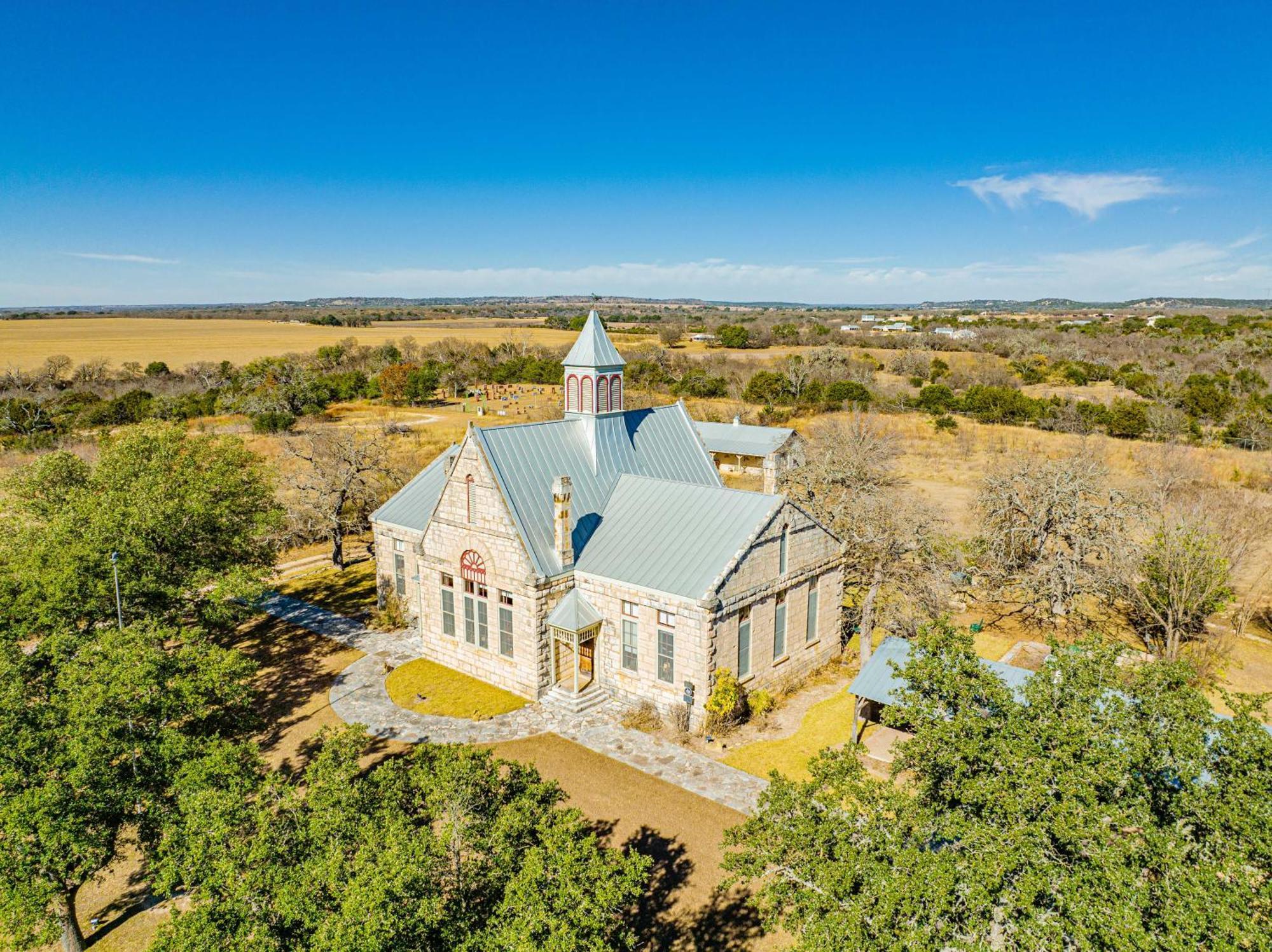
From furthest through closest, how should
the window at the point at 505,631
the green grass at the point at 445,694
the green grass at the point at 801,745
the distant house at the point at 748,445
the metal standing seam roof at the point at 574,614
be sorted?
the distant house at the point at 748,445 → the window at the point at 505,631 → the green grass at the point at 445,694 → the metal standing seam roof at the point at 574,614 → the green grass at the point at 801,745

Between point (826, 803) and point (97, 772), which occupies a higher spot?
point (826, 803)

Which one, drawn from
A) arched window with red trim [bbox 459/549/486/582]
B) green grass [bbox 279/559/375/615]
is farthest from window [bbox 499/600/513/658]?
green grass [bbox 279/559/375/615]

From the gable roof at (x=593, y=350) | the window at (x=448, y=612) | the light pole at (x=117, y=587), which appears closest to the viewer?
the light pole at (x=117, y=587)

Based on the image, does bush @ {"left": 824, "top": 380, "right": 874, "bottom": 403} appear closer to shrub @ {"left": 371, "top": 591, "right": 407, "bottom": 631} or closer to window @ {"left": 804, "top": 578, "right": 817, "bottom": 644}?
window @ {"left": 804, "top": 578, "right": 817, "bottom": 644}

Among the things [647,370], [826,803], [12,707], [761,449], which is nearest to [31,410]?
[647,370]

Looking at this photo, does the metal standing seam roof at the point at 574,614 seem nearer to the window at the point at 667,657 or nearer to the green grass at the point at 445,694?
the window at the point at 667,657

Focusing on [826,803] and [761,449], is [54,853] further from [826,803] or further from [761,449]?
[761,449]

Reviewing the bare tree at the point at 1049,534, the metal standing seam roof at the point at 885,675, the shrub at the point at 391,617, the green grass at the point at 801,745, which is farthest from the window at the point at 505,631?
the bare tree at the point at 1049,534

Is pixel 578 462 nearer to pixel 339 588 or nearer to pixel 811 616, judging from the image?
pixel 811 616
